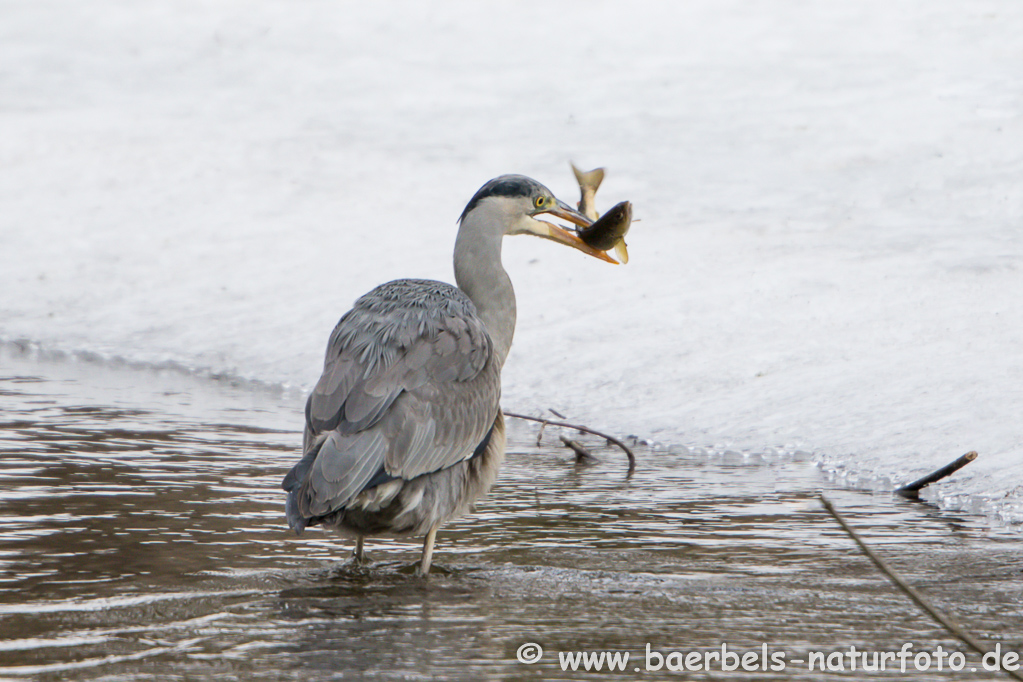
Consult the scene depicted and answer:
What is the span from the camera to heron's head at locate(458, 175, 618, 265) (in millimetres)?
5281

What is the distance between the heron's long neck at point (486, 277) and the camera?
5188 millimetres

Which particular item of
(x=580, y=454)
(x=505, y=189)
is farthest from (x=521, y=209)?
(x=580, y=454)

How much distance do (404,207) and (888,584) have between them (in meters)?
6.75

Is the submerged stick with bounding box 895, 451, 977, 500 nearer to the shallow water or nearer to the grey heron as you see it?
the shallow water

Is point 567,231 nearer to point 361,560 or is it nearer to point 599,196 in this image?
point 361,560

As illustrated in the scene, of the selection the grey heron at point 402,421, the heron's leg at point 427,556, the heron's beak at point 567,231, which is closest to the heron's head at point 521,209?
the heron's beak at point 567,231

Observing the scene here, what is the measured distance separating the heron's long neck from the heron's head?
55mm

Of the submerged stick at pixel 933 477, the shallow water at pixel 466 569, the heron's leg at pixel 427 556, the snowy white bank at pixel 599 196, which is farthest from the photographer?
the snowy white bank at pixel 599 196

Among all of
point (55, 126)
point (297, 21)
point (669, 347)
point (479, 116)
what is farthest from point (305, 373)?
point (297, 21)

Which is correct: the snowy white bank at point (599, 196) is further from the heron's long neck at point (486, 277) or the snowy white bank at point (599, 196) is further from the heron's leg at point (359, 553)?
the heron's leg at point (359, 553)

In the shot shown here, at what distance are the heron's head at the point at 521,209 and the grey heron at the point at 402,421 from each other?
41 centimetres

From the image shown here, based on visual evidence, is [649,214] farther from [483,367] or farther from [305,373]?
[483,367]

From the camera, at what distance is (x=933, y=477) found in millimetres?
4941

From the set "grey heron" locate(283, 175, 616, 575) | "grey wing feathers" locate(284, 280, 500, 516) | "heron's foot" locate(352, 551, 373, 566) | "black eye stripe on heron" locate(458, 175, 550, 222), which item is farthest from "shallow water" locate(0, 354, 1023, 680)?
"black eye stripe on heron" locate(458, 175, 550, 222)
